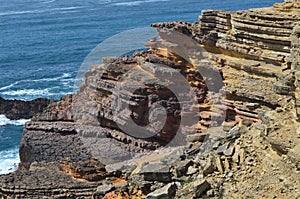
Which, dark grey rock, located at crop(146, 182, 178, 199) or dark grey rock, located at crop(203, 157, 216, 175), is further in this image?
dark grey rock, located at crop(203, 157, 216, 175)

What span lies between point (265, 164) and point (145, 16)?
112064 mm

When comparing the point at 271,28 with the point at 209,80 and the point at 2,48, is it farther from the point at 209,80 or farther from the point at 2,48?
the point at 2,48

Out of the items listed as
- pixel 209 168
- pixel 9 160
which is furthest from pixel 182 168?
pixel 9 160

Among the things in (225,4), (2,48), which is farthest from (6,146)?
(225,4)

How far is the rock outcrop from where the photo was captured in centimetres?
6078

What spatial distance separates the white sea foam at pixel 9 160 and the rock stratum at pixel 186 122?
3.00 meters

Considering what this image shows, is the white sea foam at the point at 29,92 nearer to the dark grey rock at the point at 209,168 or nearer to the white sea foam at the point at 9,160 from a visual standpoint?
the white sea foam at the point at 9,160

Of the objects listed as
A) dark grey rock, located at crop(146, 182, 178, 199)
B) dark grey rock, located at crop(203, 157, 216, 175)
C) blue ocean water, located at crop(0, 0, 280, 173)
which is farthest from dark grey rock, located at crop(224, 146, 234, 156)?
blue ocean water, located at crop(0, 0, 280, 173)

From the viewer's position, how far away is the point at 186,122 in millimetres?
37094

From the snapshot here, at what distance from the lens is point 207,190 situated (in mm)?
18844

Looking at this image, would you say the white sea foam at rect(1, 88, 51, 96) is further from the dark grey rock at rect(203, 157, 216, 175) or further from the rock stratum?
the dark grey rock at rect(203, 157, 216, 175)

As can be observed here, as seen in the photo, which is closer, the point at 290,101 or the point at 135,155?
the point at 290,101

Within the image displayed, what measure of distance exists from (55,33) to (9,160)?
68.0 metres

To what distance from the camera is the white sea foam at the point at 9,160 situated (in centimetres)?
4794
